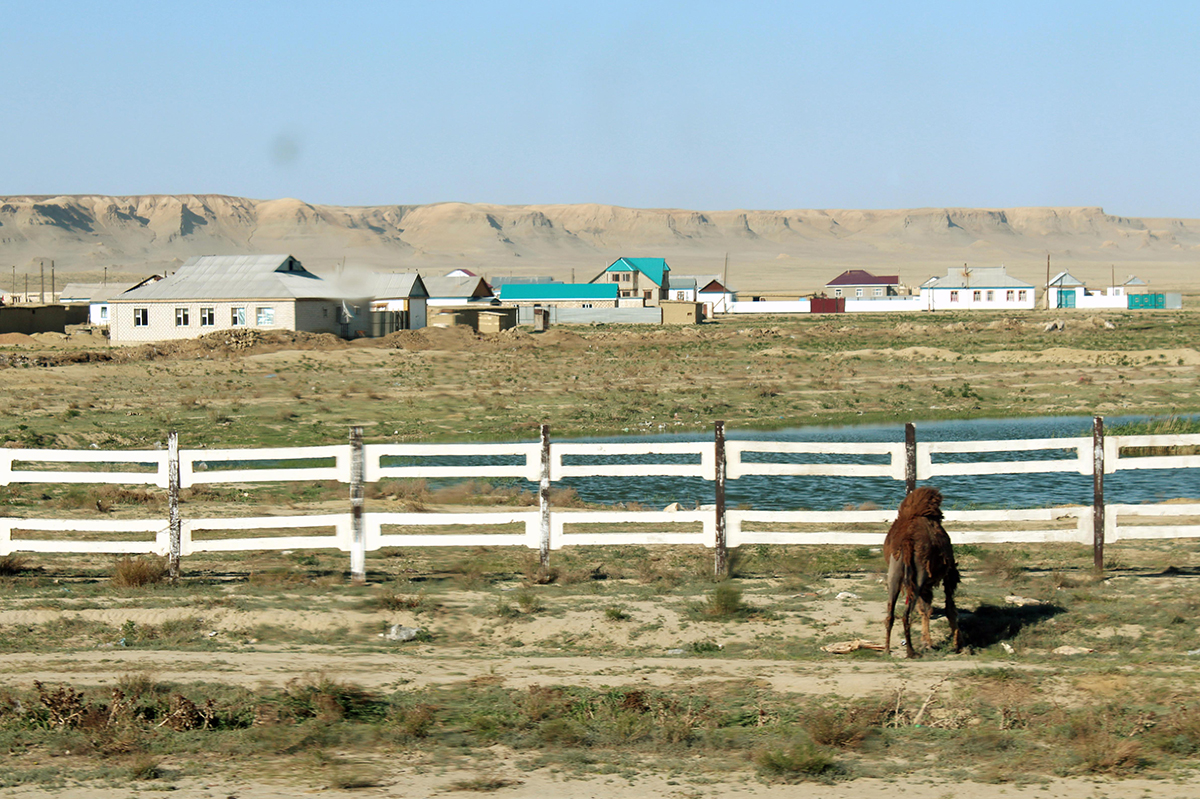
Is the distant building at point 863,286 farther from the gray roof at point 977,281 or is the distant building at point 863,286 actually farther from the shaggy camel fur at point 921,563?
the shaggy camel fur at point 921,563

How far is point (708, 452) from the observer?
44.4 ft

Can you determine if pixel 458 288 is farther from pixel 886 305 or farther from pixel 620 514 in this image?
pixel 620 514

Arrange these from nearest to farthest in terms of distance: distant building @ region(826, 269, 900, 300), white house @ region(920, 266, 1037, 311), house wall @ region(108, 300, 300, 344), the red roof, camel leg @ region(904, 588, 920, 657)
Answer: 1. camel leg @ region(904, 588, 920, 657)
2. house wall @ region(108, 300, 300, 344)
3. white house @ region(920, 266, 1037, 311)
4. distant building @ region(826, 269, 900, 300)
5. the red roof

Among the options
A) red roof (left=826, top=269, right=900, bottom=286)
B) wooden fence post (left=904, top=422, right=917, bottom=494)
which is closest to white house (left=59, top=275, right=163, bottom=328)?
red roof (left=826, top=269, right=900, bottom=286)

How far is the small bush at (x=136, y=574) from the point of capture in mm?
13477

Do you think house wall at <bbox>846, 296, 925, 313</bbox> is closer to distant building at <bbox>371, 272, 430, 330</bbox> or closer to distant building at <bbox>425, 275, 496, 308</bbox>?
distant building at <bbox>425, 275, 496, 308</bbox>

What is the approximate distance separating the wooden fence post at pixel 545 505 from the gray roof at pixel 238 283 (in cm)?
5614

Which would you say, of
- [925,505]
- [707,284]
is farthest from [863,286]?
[925,505]

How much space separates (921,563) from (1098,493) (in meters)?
3.90

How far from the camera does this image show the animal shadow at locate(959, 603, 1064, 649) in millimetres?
11234

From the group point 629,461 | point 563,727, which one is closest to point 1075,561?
point 563,727

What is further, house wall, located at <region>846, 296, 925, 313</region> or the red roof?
the red roof

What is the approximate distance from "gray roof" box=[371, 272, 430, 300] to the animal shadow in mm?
67486

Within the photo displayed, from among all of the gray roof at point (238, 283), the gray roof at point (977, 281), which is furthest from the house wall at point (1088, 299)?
the gray roof at point (238, 283)
